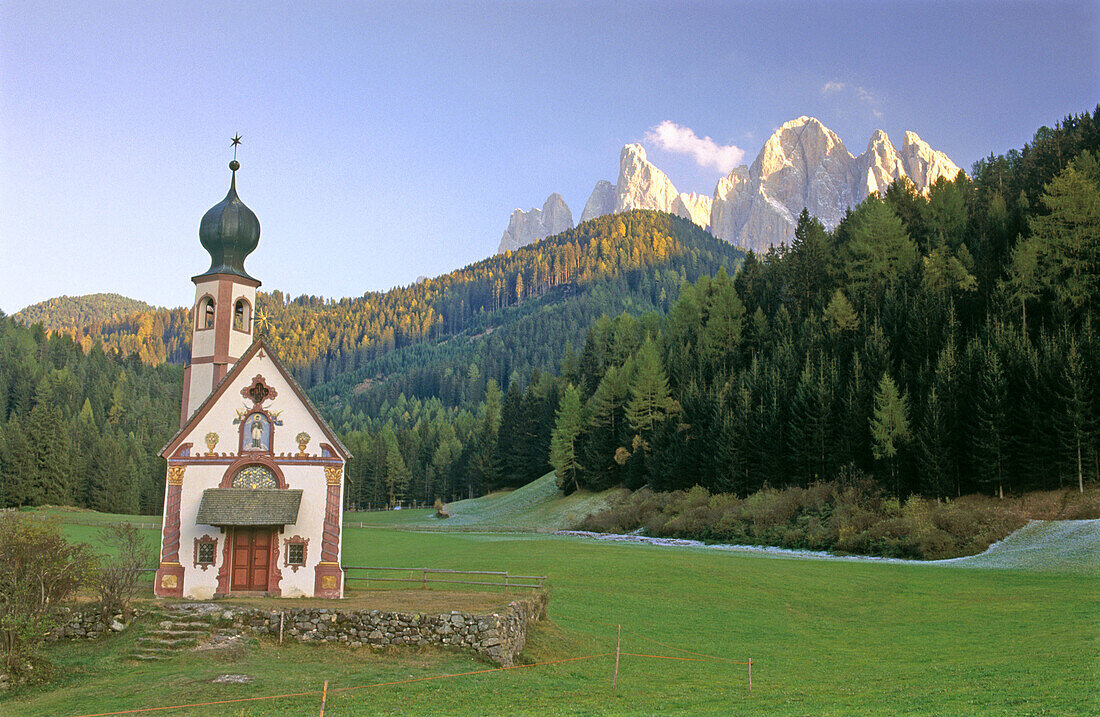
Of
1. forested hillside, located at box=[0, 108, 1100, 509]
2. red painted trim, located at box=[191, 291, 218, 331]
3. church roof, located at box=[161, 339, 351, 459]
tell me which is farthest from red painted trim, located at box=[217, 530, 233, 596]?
forested hillside, located at box=[0, 108, 1100, 509]

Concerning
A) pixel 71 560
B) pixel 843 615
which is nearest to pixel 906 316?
pixel 843 615

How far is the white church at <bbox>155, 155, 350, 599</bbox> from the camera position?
30.5 m

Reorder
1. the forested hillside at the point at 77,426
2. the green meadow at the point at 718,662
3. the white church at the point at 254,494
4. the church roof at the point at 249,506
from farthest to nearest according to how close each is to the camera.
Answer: the forested hillside at the point at 77,426
the white church at the point at 254,494
the church roof at the point at 249,506
the green meadow at the point at 718,662

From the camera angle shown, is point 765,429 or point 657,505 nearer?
point 765,429

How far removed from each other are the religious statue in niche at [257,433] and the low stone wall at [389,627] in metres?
8.06

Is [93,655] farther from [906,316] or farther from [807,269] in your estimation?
[807,269]

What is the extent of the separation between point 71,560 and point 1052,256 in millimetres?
66938

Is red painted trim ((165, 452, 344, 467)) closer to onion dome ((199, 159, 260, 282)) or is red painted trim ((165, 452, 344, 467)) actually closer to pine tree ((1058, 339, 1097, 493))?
onion dome ((199, 159, 260, 282))

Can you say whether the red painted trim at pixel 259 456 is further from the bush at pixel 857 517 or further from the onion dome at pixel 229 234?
the bush at pixel 857 517

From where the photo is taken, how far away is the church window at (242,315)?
121 feet

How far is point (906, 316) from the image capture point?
72062 mm

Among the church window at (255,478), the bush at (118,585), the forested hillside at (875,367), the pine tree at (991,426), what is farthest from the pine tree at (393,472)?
the bush at (118,585)

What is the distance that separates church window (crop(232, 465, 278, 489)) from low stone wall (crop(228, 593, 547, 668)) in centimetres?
714

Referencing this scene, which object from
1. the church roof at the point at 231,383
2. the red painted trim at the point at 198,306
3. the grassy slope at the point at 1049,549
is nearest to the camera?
the church roof at the point at 231,383
